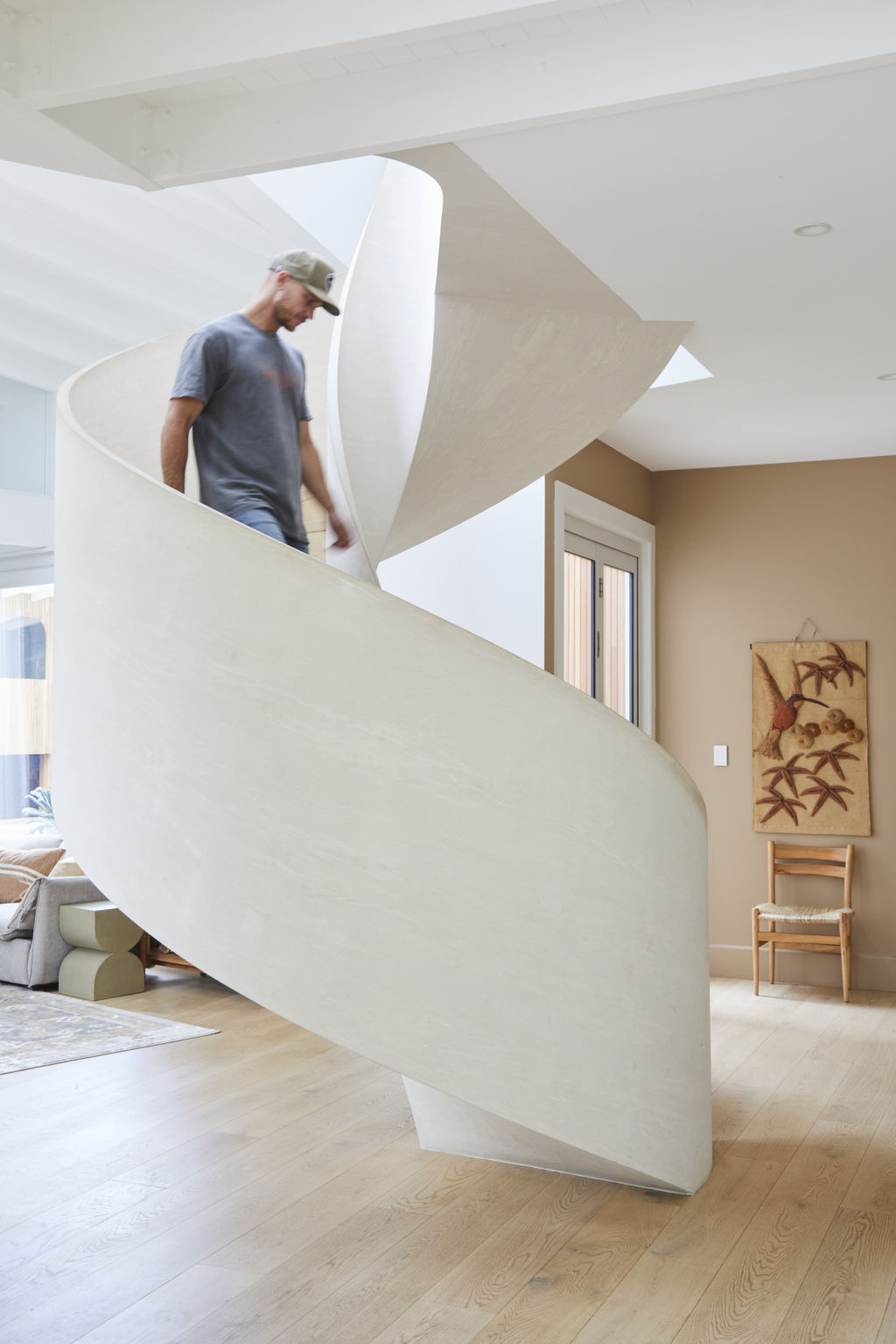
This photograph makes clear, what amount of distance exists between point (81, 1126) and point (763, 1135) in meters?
2.14

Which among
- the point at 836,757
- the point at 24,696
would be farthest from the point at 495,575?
the point at 24,696

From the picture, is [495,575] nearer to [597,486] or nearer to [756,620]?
[597,486]

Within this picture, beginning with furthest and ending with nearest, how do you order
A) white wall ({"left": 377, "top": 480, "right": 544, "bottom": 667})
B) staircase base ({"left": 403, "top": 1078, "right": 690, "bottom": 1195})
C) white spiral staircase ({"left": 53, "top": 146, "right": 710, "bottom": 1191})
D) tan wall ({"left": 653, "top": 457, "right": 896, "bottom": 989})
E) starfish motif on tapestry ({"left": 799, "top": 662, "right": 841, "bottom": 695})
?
1. starfish motif on tapestry ({"left": 799, "top": 662, "right": 841, "bottom": 695})
2. tan wall ({"left": 653, "top": 457, "right": 896, "bottom": 989})
3. white wall ({"left": 377, "top": 480, "right": 544, "bottom": 667})
4. staircase base ({"left": 403, "top": 1078, "right": 690, "bottom": 1195})
5. white spiral staircase ({"left": 53, "top": 146, "right": 710, "bottom": 1191})

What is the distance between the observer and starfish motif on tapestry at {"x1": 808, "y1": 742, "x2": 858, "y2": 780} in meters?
6.15

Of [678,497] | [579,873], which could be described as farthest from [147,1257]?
[678,497]

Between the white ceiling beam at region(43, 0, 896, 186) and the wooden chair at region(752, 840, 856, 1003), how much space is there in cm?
425

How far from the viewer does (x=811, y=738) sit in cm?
624

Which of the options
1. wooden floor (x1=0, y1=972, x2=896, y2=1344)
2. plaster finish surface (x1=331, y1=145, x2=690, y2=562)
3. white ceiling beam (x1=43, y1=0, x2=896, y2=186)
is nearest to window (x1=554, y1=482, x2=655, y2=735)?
plaster finish surface (x1=331, y1=145, x2=690, y2=562)

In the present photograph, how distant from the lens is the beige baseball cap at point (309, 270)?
11.3ft

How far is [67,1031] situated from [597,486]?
3.43 m

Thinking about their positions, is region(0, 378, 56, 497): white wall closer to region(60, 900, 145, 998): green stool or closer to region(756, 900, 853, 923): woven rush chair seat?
region(60, 900, 145, 998): green stool

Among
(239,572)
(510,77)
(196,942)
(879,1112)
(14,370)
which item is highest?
(14,370)

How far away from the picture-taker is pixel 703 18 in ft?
7.79

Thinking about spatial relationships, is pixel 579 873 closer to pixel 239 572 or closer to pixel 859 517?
pixel 239 572
